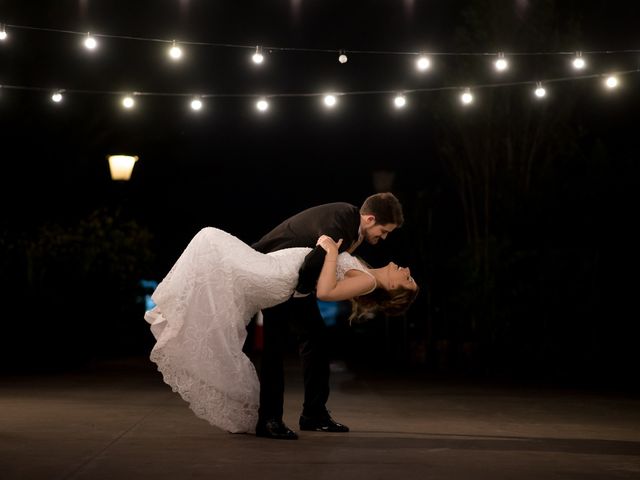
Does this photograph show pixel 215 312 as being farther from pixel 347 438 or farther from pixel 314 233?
pixel 347 438

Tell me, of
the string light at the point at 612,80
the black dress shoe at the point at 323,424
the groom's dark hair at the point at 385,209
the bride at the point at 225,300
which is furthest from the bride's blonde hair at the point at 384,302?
the string light at the point at 612,80

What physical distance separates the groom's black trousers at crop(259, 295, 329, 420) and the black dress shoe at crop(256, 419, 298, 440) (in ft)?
0.13

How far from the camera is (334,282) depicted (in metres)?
7.40

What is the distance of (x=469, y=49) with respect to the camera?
18.2 meters

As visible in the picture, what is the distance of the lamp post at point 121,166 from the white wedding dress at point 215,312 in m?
8.39

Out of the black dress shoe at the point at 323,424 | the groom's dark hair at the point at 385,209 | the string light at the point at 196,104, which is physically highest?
the string light at the point at 196,104

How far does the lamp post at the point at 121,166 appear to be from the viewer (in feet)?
51.9

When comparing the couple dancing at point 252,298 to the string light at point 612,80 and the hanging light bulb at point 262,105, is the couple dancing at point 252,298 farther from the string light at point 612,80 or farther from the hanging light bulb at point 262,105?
the hanging light bulb at point 262,105

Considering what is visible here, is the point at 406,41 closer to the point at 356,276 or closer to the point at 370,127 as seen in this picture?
the point at 356,276

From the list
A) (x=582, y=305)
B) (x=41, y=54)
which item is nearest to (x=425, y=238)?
(x=582, y=305)

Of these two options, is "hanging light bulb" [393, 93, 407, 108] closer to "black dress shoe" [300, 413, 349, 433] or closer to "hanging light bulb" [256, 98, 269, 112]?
"hanging light bulb" [256, 98, 269, 112]

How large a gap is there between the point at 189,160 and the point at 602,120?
11912 mm

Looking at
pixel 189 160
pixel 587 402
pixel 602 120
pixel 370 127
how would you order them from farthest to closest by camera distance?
pixel 370 127, pixel 189 160, pixel 602 120, pixel 587 402

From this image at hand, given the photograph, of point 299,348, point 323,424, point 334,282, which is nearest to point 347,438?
point 323,424
